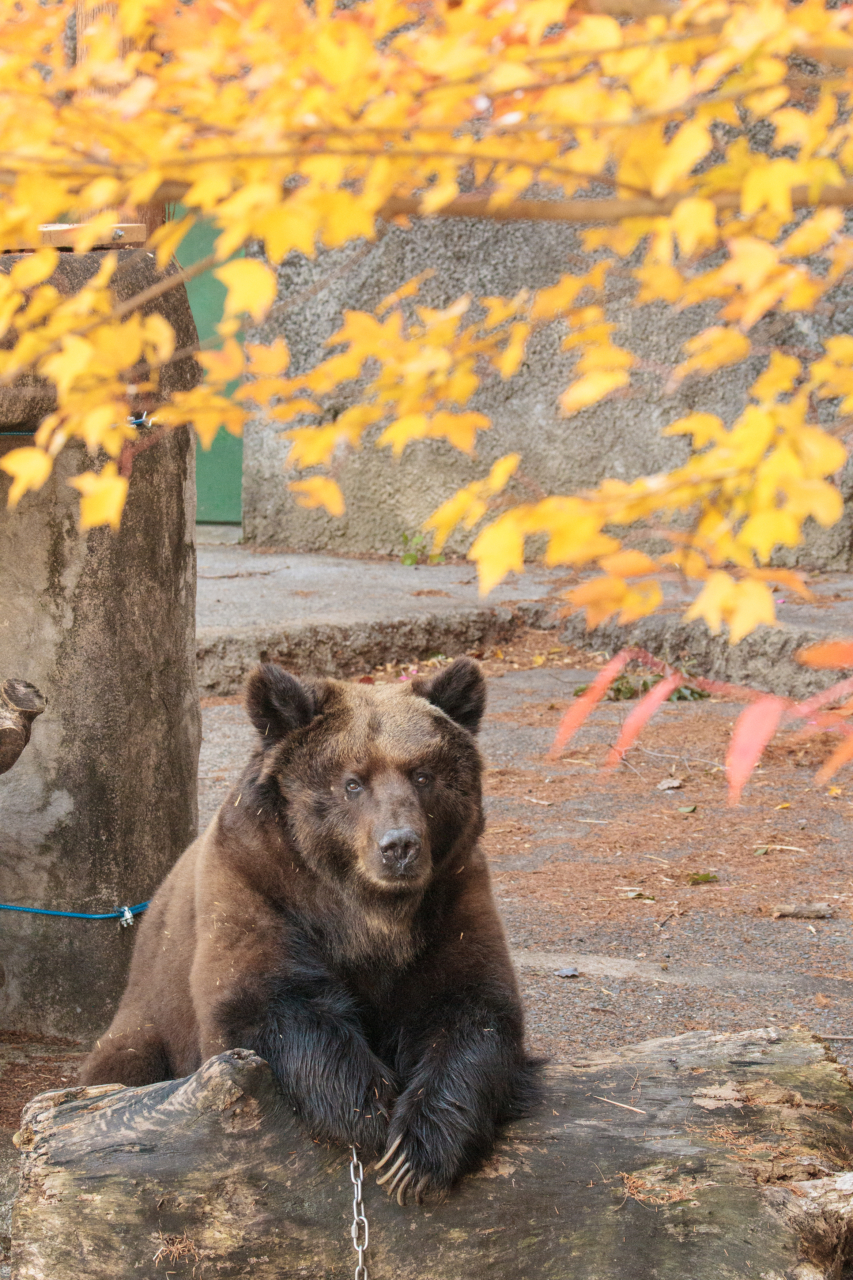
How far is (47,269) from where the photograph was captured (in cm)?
163

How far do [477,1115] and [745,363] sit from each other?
8.36m

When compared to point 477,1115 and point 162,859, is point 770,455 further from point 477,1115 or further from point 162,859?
point 162,859

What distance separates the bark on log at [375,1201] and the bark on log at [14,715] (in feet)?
3.11

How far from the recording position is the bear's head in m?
2.81

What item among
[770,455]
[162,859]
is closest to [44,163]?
[770,455]

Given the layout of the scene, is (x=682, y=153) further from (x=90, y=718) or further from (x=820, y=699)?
(x=90, y=718)

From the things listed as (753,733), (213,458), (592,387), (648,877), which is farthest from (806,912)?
(213,458)

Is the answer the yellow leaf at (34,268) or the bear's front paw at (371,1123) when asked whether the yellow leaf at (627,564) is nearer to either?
the yellow leaf at (34,268)

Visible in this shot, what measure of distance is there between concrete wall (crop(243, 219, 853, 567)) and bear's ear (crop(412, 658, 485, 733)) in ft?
23.4

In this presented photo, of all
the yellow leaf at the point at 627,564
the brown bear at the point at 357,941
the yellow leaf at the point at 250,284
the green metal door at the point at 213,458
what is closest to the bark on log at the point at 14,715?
the brown bear at the point at 357,941

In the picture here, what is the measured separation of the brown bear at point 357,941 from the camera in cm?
250

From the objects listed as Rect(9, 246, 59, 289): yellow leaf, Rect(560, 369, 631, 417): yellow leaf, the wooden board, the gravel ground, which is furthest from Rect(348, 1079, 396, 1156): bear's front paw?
the wooden board

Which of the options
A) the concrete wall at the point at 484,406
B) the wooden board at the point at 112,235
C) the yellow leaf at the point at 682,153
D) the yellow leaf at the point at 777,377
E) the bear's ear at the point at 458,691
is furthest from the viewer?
the concrete wall at the point at 484,406

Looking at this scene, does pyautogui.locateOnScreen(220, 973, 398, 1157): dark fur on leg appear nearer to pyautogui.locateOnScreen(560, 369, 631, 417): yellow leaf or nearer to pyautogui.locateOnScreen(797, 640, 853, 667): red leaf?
pyautogui.locateOnScreen(797, 640, 853, 667): red leaf
